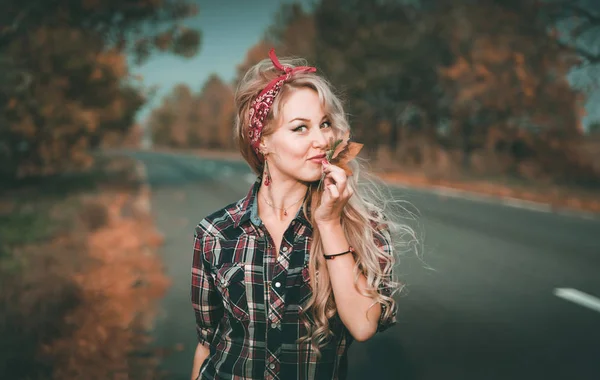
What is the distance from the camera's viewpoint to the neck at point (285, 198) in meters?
2.01

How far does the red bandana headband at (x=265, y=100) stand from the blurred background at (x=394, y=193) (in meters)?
0.29

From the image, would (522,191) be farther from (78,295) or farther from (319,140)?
(319,140)

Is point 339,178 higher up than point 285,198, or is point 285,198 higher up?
point 339,178

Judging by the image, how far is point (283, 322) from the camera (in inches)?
73.7

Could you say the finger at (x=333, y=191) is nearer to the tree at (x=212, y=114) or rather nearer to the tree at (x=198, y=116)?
the tree at (x=198, y=116)

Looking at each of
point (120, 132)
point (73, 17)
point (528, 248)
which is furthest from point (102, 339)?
point (120, 132)

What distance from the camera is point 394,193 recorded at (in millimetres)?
11828

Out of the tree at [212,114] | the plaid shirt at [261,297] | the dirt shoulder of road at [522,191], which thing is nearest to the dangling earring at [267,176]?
the plaid shirt at [261,297]

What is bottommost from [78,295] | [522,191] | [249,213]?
[522,191]

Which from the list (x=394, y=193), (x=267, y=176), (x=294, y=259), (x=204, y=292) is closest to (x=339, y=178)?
(x=294, y=259)

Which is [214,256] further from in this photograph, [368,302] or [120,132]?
[120,132]

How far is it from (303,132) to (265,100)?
0.16 m

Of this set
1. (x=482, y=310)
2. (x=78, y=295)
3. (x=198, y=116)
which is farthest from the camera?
(x=198, y=116)

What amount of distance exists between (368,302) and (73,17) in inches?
457
